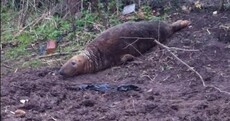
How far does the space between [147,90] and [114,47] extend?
1.57 m

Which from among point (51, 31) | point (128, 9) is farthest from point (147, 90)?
Answer: point (128, 9)

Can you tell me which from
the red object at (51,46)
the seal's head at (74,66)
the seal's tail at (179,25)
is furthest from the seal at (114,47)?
the red object at (51,46)

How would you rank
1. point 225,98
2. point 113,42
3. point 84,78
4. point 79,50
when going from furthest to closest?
point 79,50, point 113,42, point 84,78, point 225,98

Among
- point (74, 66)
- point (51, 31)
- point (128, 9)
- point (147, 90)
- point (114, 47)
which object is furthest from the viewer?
point (128, 9)

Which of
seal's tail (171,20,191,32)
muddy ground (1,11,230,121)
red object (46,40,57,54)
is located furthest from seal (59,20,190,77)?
red object (46,40,57,54)

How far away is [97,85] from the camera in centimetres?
598

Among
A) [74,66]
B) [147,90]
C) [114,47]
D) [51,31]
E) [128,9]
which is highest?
[128,9]

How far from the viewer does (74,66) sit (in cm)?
679

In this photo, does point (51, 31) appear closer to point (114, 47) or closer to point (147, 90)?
point (114, 47)

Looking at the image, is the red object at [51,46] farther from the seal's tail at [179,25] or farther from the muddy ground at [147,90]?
the seal's tail at [179,25]

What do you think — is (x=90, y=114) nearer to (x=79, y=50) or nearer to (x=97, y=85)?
(x=97, y=85)

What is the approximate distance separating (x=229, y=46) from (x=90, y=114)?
2.75 meters

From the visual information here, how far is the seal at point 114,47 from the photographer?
7.01m

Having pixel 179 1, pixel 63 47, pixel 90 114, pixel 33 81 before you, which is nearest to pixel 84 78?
pixel 33 81
